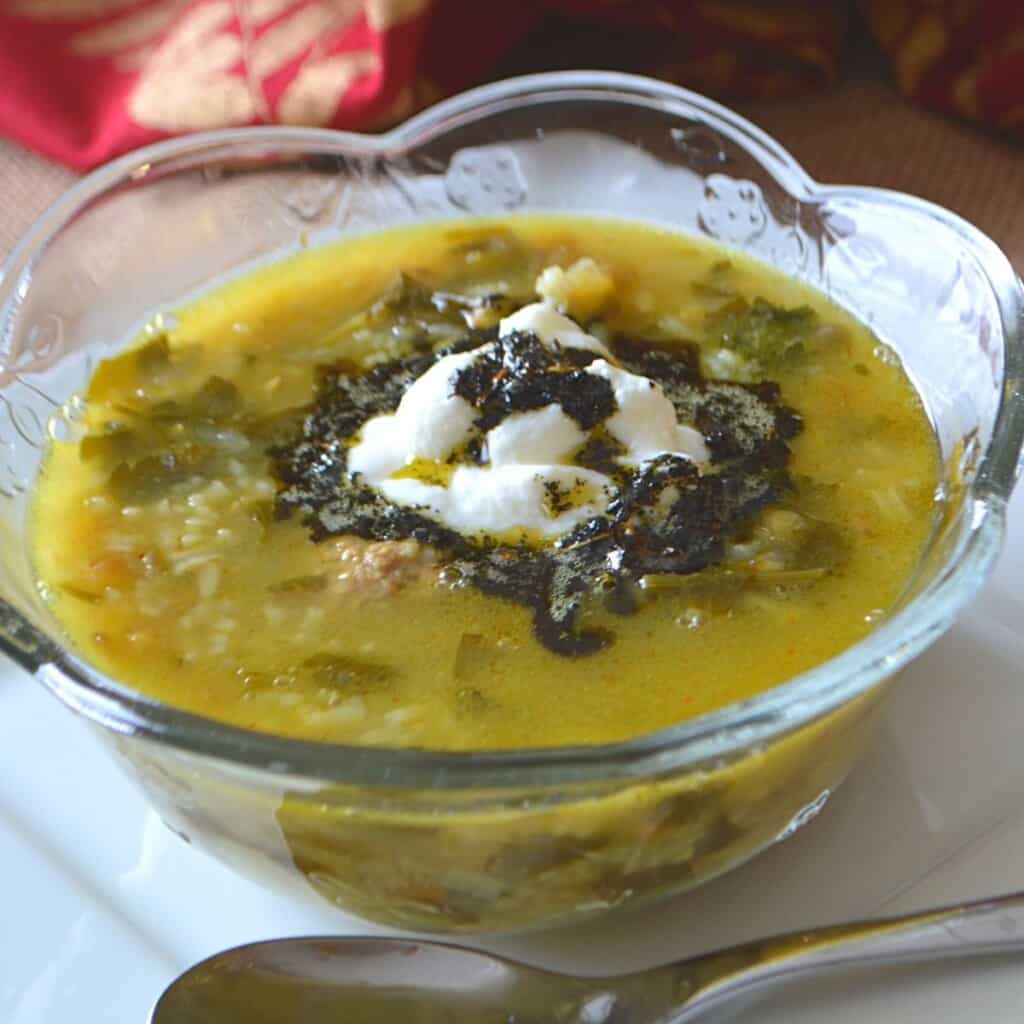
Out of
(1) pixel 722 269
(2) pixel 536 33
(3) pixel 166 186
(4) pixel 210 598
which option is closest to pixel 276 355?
(3) pixel 166 186

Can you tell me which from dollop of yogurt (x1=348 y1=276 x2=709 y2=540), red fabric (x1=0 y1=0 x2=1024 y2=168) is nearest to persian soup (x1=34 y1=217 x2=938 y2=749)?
dollop of yogurt (x1=348 y1=276 x2=709 y2=540)

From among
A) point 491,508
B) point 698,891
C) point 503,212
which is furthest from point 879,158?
point 698,891

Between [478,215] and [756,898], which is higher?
[478,215]

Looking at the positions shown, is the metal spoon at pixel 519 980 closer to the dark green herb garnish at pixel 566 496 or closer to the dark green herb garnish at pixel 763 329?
the dark green herb garnish at pixel 566 496

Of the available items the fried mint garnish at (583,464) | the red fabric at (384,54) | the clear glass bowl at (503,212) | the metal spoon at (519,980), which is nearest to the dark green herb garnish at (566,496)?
the fried mint garnish at (583,464)

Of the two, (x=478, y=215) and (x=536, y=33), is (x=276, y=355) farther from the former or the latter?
(x=536, y=33)

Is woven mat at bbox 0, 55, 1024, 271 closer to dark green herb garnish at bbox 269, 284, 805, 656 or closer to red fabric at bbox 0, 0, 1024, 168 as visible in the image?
red fabric at bbox 0, 0, 1024, 168

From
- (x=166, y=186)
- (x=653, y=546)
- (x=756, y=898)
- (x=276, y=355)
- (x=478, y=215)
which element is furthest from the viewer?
(x=478, y=215)
